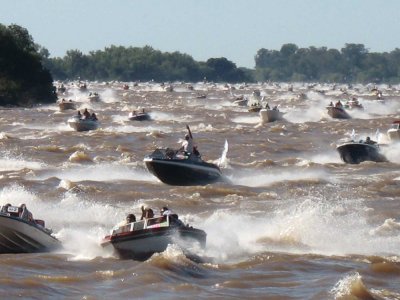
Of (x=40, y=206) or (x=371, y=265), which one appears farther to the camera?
(x=40, y=206)

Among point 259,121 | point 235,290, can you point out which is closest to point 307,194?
point 235,290

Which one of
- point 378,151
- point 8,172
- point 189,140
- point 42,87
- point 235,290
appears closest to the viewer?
point 235,290

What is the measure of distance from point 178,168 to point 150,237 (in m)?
14.0

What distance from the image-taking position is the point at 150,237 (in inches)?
962

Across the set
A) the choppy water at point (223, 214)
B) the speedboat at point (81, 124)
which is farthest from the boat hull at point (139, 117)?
the choppy water at point (223, 214)

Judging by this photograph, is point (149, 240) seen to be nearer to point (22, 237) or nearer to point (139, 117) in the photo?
point (22, 237)

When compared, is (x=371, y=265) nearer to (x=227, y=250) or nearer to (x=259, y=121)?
(x=227, y=250)

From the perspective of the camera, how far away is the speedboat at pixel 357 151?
47.8 m

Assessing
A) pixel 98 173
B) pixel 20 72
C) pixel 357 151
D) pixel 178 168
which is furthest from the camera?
pixel 20 72

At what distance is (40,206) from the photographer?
3403 centimetres

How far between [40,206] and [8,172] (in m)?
9.78

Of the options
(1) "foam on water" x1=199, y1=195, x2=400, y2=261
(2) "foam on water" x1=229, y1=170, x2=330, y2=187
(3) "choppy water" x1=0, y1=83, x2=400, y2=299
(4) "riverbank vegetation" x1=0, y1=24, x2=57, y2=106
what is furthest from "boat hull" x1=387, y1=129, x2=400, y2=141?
(4) "riverbank vegetation" x1=0, y1=24, x2=57, y2=106

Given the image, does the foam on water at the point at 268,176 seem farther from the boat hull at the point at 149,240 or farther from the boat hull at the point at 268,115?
the boat hull at the point at 268,115

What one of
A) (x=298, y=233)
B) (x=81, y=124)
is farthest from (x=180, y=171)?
(x=81, y=124)
